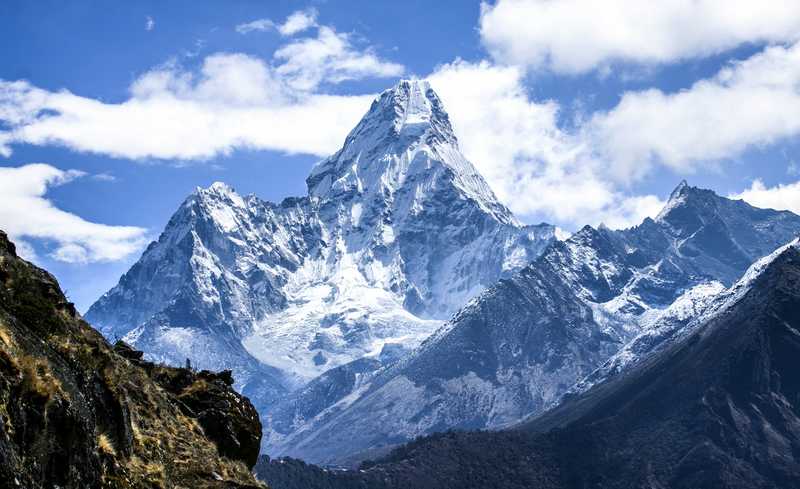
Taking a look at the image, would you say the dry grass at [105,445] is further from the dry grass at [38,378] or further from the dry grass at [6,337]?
the dry grass at [6,337]

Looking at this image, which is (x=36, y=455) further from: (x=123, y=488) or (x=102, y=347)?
(x=102, y=347)

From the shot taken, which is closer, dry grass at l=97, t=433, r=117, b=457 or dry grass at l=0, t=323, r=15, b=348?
dry grass at l=0, t=323, r=15, b=348

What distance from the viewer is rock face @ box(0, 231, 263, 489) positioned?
30142 mm

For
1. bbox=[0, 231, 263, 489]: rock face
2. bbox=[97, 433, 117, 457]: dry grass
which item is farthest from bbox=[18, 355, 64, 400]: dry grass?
bbox=[97, 433, 117, 457]: dry grass

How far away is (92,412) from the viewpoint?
1377 inches

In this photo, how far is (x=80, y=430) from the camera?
32.0 meters

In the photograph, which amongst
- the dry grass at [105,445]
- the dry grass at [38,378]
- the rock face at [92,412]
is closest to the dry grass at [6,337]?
the rock face at [92,412]

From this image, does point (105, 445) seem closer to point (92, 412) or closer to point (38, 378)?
point (92, 412)

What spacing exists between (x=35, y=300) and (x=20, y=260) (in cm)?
357

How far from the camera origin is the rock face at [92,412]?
30.1 m

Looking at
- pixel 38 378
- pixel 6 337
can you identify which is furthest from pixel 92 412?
pixel 6 337

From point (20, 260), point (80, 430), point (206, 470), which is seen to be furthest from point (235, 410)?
point (80, 430)

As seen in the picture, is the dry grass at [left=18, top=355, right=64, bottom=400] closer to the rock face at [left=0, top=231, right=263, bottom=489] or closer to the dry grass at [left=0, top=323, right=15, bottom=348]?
the rock face at [left=0, top=231, right=263, bottom=489]

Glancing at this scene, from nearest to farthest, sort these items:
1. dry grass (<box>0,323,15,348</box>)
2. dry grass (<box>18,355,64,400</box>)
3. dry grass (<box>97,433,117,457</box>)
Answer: dry grass (<box>18,355,64,400</box>)
dry grass (<box>0,323,15,348</box>)
dry grass (<box>97,433,117,457</box>)
